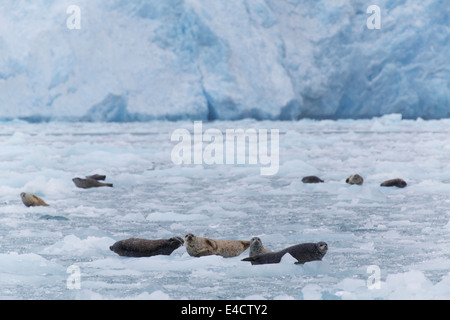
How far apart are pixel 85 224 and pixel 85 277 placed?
4.92 ft

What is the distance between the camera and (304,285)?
109 inches

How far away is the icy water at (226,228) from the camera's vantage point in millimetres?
2742

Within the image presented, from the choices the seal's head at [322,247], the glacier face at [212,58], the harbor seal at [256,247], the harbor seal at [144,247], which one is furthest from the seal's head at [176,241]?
the glacier face at [212,58]

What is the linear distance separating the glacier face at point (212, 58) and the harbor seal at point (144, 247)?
15.6 metres

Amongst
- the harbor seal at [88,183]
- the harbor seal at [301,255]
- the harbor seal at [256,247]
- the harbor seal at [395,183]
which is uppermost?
the harbor seal at [88,183]

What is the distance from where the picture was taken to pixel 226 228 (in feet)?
13.7

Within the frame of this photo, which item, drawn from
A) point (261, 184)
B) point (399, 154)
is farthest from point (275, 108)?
point (261, 184)

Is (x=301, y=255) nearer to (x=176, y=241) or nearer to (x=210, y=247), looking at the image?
(x=210, y=247)

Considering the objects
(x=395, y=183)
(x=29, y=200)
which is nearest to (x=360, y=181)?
(x=395, y=183)

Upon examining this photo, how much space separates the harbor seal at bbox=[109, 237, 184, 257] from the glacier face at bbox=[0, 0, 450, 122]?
51.3ft

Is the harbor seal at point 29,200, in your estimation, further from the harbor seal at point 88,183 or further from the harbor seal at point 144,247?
the harbor seal at point 144,247

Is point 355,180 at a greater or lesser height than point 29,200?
greater

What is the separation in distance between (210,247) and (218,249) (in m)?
0.05

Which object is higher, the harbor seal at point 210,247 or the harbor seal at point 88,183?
the harbor seal at point 88,183
